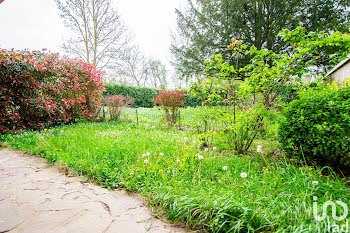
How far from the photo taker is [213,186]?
1710 mm

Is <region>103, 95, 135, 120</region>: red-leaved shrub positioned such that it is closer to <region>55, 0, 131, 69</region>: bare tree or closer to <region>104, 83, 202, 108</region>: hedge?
<region>104, 83, 202, 108</region>: hedge

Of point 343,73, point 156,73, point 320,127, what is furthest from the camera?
point 156,73

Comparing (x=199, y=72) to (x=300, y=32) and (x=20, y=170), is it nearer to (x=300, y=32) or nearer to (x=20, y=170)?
(x=300, y=32)

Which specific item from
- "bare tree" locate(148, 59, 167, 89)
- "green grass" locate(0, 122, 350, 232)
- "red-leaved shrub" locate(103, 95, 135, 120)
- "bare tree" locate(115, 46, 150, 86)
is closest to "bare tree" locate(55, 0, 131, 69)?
"bare tree" locate(115, 46, 150, 86)

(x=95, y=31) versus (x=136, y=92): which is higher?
(x=95, y=31)

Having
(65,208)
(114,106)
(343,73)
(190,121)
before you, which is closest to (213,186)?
(65,208)

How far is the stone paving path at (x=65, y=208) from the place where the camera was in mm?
1245

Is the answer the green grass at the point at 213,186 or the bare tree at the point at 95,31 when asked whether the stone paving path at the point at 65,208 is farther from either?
the bare tree at the point at 95,31

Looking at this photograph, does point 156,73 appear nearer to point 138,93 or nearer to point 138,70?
point 138,70

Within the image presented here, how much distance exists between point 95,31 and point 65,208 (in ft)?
51.5

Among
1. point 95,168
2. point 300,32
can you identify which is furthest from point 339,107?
point 95,168

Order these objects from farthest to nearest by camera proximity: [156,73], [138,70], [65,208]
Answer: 1. [156,73]
2. [138,70]
3. [65,208]

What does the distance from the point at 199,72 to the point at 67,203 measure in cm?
1169

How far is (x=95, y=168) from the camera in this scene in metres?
2.19
